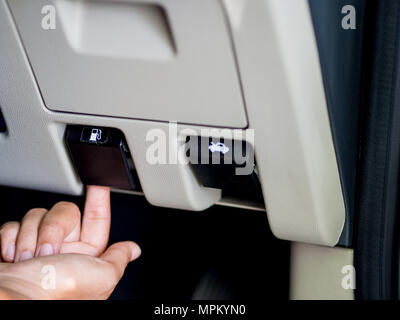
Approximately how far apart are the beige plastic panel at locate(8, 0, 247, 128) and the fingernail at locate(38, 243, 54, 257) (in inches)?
7.9

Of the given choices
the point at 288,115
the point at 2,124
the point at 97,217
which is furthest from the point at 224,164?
the point at 2,124

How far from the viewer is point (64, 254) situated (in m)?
0.78

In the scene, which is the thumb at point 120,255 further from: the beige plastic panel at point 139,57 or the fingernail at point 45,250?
the beige plastic panel at point 139,57

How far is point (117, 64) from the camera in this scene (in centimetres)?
70

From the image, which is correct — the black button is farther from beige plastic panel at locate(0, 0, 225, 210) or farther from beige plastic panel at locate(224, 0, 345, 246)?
beige plastic panel at locate(224, 0, 345, 246)

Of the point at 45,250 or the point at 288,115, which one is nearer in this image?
the point at 288,115

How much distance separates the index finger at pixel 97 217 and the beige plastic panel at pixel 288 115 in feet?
0.92

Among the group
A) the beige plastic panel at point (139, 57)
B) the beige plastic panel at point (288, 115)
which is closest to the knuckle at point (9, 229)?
the beige plastic panel at point (139, 57)

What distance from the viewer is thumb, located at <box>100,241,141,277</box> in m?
0.86

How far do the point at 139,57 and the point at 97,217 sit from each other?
1.06ft

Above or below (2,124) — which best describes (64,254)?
below

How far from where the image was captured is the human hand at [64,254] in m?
0.73

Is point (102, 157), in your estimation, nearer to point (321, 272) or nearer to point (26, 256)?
point (26, 256)

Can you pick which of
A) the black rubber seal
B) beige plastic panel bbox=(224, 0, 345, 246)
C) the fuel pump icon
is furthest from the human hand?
the black rubber seal
